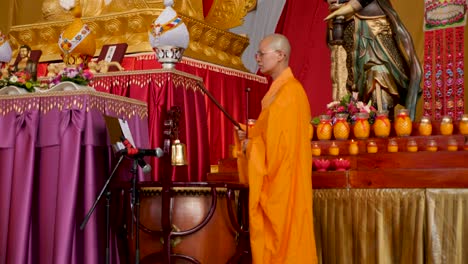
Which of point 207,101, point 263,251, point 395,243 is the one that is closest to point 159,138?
point 207,101

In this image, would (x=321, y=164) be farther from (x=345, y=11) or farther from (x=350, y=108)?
(x=345, y=11)

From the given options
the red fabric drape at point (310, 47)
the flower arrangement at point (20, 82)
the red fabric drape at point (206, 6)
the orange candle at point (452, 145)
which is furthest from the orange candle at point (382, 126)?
the red fabric drape at point (206, 6)

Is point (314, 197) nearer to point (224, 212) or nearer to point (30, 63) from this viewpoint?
point (224, 212)

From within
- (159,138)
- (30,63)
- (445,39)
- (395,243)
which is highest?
(445,39)

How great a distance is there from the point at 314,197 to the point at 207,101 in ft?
3.66

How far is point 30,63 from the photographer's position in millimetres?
4488

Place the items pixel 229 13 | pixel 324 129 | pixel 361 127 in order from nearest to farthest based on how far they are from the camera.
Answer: pixel 361 127, pixel 324 129, pixel 229 13

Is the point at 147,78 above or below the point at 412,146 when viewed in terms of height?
above

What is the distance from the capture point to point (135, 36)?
503cm

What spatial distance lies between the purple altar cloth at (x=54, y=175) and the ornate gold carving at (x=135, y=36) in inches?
61.7

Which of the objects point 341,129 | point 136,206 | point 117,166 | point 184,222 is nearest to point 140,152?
point 117,166

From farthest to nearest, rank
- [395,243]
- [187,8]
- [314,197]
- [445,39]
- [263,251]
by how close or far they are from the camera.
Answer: [445,39]
[187,8]
[314,197]
[395,243]
[263,251]

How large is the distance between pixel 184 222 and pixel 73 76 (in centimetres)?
89

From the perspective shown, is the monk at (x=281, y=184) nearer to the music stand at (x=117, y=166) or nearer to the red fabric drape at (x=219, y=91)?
the music stand at (x=117, y=166)
